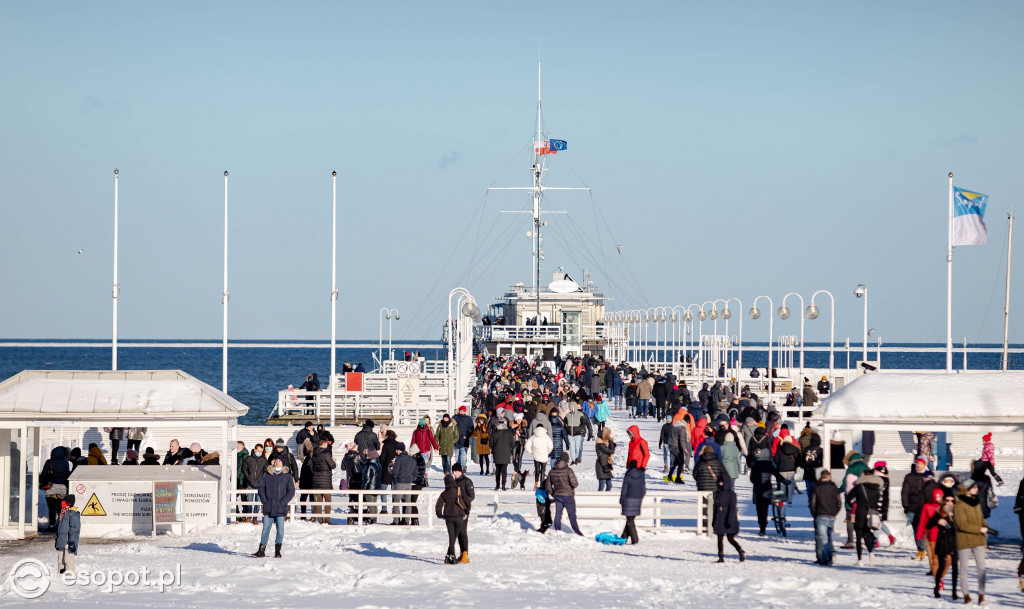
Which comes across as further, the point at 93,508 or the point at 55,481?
the point at 55,481

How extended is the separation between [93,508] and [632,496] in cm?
795

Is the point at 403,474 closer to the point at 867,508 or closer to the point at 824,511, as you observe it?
the point at 824,511

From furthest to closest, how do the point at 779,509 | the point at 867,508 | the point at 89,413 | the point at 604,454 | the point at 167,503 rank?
1. the point at 604,454
2. the point at 89,413
3. the point at 167,503
4. the point at 779,509
5. the point at 867,508

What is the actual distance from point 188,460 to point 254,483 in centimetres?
144

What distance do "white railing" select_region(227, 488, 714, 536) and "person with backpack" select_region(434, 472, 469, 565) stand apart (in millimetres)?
2331

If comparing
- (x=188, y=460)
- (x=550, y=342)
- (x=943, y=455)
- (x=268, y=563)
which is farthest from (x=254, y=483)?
(x=550, y=342)

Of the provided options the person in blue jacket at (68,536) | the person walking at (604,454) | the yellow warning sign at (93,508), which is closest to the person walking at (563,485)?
the person walking at (604,454)

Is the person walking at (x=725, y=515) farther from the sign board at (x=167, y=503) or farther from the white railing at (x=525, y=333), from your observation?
the white railing at (x=525, y=333)

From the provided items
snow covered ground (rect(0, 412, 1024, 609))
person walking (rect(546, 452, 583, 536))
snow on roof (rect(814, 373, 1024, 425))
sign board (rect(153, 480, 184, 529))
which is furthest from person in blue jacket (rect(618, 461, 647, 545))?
sign board (rect(153, 480, 184, 529))

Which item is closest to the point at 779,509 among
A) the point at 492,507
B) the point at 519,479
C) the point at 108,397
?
the point at 492,507

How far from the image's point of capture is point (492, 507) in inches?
737

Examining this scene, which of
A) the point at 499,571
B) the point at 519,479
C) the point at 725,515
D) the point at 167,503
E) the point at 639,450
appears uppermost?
the point at 639,450

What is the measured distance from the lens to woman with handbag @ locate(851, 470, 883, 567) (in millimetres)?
14711

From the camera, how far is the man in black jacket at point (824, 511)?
1432 cm
